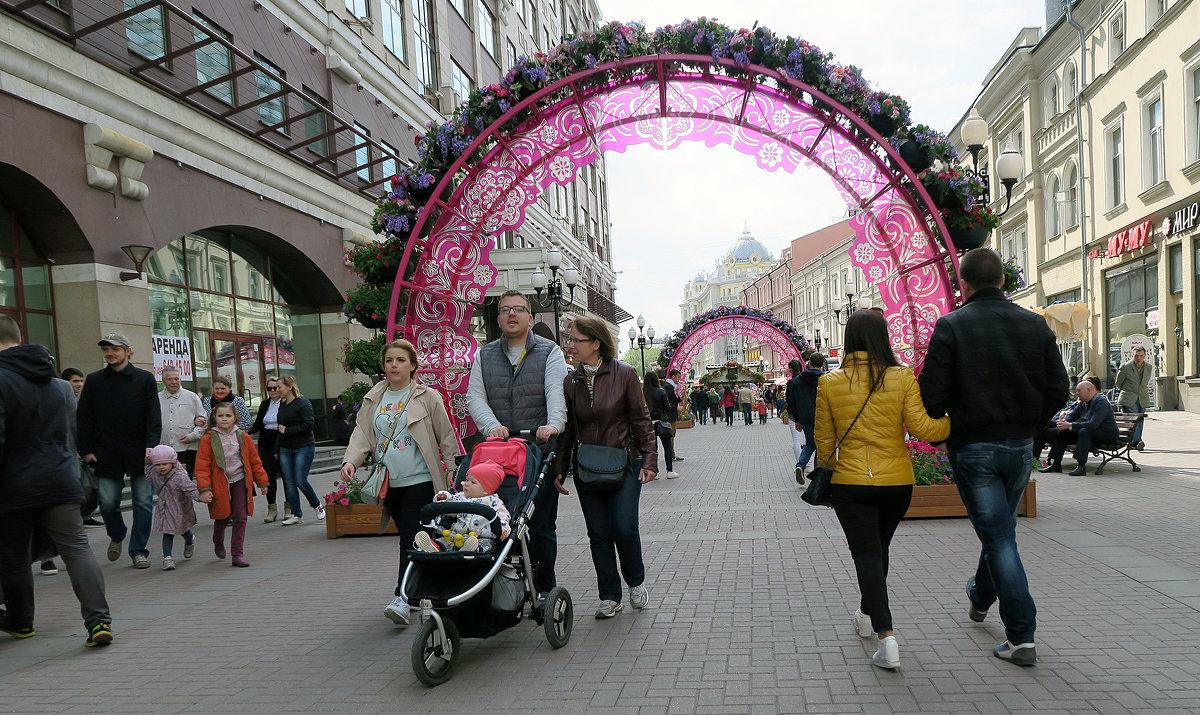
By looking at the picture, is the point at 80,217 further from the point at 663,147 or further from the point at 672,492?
the point at 672,492

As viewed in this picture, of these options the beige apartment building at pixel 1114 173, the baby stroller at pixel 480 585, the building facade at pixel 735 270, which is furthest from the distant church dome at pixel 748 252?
the baby stroller at pixel 480 585

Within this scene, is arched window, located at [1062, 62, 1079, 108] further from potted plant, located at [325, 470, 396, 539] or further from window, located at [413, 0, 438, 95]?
potted plant, located at [325, 470, 396, 539]

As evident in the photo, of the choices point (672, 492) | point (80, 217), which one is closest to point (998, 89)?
point (672, 492)

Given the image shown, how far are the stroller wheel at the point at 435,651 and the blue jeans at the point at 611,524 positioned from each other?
1150mm

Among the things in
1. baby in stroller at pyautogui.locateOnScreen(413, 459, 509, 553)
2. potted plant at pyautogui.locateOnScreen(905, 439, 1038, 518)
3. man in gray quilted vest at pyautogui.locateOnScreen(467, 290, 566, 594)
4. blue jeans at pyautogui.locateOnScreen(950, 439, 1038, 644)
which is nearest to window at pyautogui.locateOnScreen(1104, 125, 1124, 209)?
potted plant at pyautogui.locateOnScreen(905, 439, 1038, 518)

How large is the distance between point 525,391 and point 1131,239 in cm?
2290

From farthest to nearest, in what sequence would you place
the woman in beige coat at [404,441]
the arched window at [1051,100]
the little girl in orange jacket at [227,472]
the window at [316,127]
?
1. the arched window at [1051,100]
2. the window at [316,127]
3. the little girl in orange jacket at [227,472]
4. the woman in beige coat at [404,441]

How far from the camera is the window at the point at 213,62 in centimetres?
1416

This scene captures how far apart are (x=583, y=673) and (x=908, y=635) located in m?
1.80

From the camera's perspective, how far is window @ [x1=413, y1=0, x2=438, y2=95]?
78.0 ft

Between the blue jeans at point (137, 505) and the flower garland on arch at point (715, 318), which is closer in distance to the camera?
the blue jeans at point (137, 505)

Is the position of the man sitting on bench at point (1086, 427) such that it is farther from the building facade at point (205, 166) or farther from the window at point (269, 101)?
the window at point (269, 101)

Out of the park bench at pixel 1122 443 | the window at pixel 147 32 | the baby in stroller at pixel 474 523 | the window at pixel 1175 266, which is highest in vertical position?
the window at pixel 147 32

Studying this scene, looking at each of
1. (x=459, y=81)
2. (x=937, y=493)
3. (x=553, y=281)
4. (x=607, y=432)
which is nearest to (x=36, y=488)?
(x=607, y=432)
